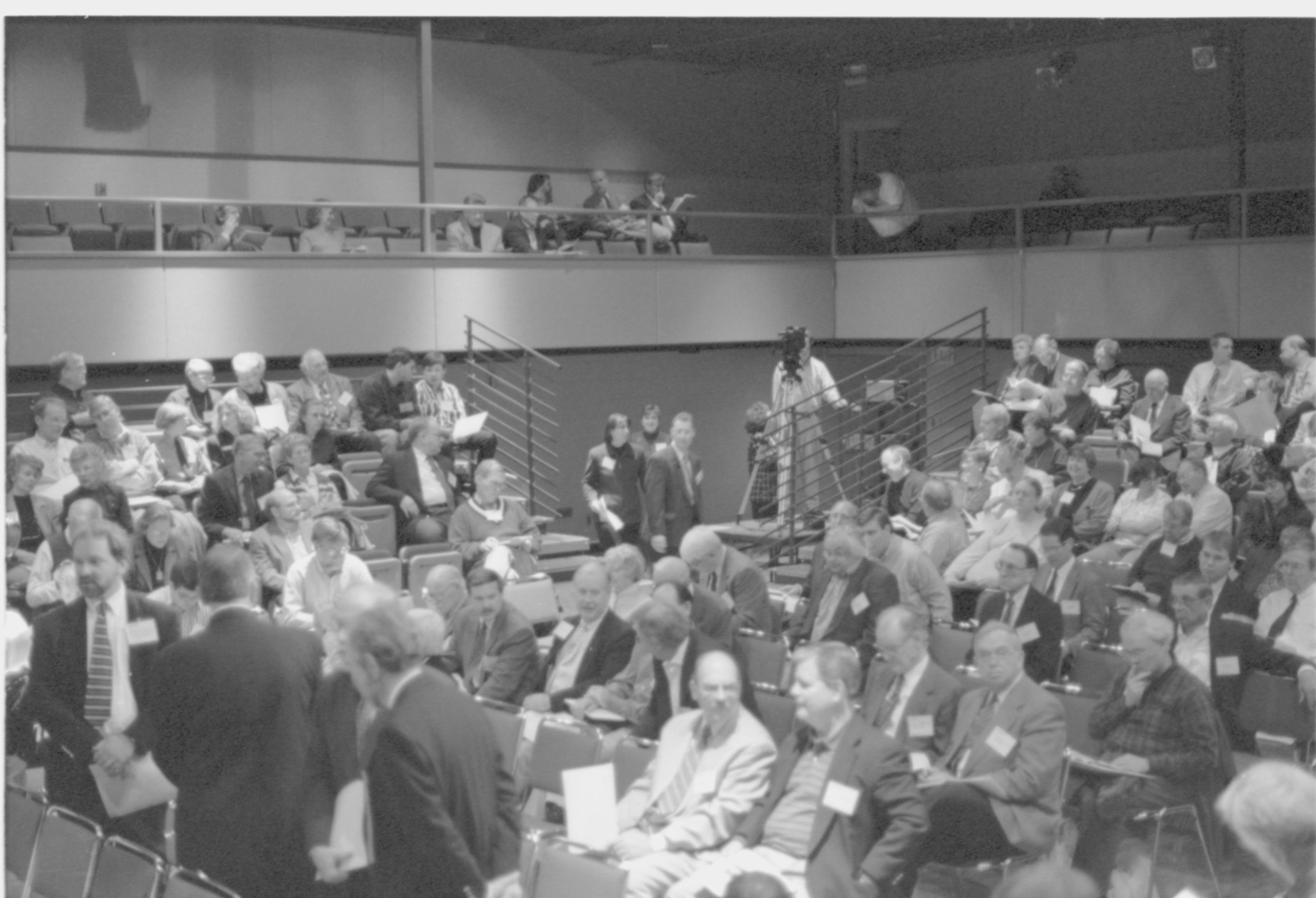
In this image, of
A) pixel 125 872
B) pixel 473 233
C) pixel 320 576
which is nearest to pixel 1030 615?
pixel 320 576

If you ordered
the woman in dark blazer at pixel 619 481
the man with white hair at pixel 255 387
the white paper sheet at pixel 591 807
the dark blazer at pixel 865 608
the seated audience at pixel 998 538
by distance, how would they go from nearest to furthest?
the white paper sheet at pixel 591 807 → the dark blazer at pixel 865 608 → the seated audience at pixel 998 538 → the man with white hair at pixel 255 387 → the woman in dark blazer at pixel 619 481

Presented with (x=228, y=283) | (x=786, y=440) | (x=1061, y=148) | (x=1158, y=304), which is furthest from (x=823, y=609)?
(x=1061, y=148)

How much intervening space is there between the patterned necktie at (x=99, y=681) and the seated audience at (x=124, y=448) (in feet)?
13.0

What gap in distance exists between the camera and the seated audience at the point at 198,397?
899 centimetres

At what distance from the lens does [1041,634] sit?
592 centimetres

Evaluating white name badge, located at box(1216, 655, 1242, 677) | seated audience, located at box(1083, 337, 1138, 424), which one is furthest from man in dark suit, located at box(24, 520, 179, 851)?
seated audience, located at box(1083, 337, 1138, 424)

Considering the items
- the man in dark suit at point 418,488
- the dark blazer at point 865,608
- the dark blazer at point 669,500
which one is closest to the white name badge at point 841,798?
the dark blazer at point 865,608

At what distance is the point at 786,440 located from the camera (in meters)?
10.3

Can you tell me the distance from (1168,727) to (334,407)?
6.46m

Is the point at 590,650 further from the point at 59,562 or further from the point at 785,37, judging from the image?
the point at 785,37

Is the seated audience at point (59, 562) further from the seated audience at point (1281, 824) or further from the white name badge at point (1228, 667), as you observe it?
the seated audience at point (1281, 824)

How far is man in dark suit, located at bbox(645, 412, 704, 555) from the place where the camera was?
9547mm

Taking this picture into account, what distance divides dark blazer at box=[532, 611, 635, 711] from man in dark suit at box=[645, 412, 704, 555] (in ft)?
12.5

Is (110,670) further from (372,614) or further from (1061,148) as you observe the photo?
(1061,148)
